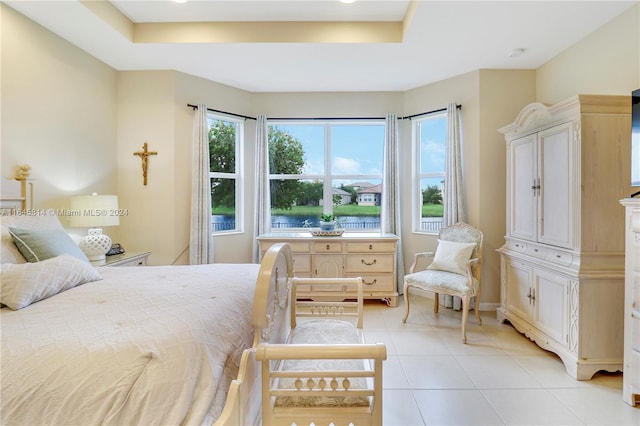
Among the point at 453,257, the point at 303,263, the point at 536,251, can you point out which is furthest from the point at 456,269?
the point at 303,263

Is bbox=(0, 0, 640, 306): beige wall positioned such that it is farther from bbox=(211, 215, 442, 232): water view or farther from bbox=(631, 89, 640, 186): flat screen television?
bbox=(631, 89, 640, 186): flat screen television

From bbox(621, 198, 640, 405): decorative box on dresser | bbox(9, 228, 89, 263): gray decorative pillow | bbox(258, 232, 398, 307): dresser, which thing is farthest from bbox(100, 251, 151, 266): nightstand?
bbox(621, 198, 640, 405): decorative box on dresser

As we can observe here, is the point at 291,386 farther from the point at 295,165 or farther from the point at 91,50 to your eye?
the point at 91,50

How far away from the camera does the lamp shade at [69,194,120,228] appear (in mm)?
2660

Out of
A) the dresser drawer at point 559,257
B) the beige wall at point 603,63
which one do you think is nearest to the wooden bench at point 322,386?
the dresser drawer at point 559,257

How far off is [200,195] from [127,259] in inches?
41.0

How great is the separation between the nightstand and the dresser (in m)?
1.45

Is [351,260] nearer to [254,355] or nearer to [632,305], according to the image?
[632,305]

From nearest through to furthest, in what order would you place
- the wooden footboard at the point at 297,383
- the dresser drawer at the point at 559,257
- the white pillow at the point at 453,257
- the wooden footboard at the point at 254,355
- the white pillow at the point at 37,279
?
the wooden footboard at the point at 254,355
the wooden footboard at the point at 297,383
the white pillow at the point at 37,279
the dresser drawer at the point at 559,257
the white pillow at the point at 453,257

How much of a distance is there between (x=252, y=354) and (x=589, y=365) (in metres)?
2.44

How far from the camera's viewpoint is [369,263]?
11.9 feet

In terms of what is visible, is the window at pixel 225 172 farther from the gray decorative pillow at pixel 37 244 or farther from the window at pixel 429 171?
the window at pixel 429 171

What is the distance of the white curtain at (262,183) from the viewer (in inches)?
156

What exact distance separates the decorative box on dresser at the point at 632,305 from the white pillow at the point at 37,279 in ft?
10.7
